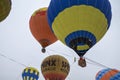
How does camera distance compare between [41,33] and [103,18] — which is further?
[41,33]

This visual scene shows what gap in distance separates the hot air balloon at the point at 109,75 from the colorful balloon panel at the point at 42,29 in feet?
9.84

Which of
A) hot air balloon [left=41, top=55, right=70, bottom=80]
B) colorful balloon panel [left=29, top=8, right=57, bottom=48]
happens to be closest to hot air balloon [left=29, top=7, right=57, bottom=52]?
colorful balloon panel [left=29, top=8, right=57, bottom=48]

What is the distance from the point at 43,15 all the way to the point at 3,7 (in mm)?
3252

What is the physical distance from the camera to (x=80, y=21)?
10.2m

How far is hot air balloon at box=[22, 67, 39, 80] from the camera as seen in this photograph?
1599cm

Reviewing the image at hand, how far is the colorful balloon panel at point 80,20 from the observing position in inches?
399

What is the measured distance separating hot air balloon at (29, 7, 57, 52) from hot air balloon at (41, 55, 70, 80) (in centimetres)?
106

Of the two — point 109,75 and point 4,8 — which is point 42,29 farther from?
point 109,75

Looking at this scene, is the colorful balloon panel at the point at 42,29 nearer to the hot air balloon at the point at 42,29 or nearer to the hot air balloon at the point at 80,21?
the hot air balloon at the point at 42,29

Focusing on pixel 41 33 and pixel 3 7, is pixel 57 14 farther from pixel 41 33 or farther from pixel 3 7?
pixel 41 33

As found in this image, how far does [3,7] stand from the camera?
385 inches

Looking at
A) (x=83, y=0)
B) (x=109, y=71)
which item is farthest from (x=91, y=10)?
(x=109, y=71)

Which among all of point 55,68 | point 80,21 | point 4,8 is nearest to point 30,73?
point 55,68

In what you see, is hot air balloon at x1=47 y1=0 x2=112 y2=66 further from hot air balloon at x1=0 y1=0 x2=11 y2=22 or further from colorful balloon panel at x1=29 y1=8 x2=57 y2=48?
colorful balloon panel at x1=29 y1=8 x2=57 y2=48
